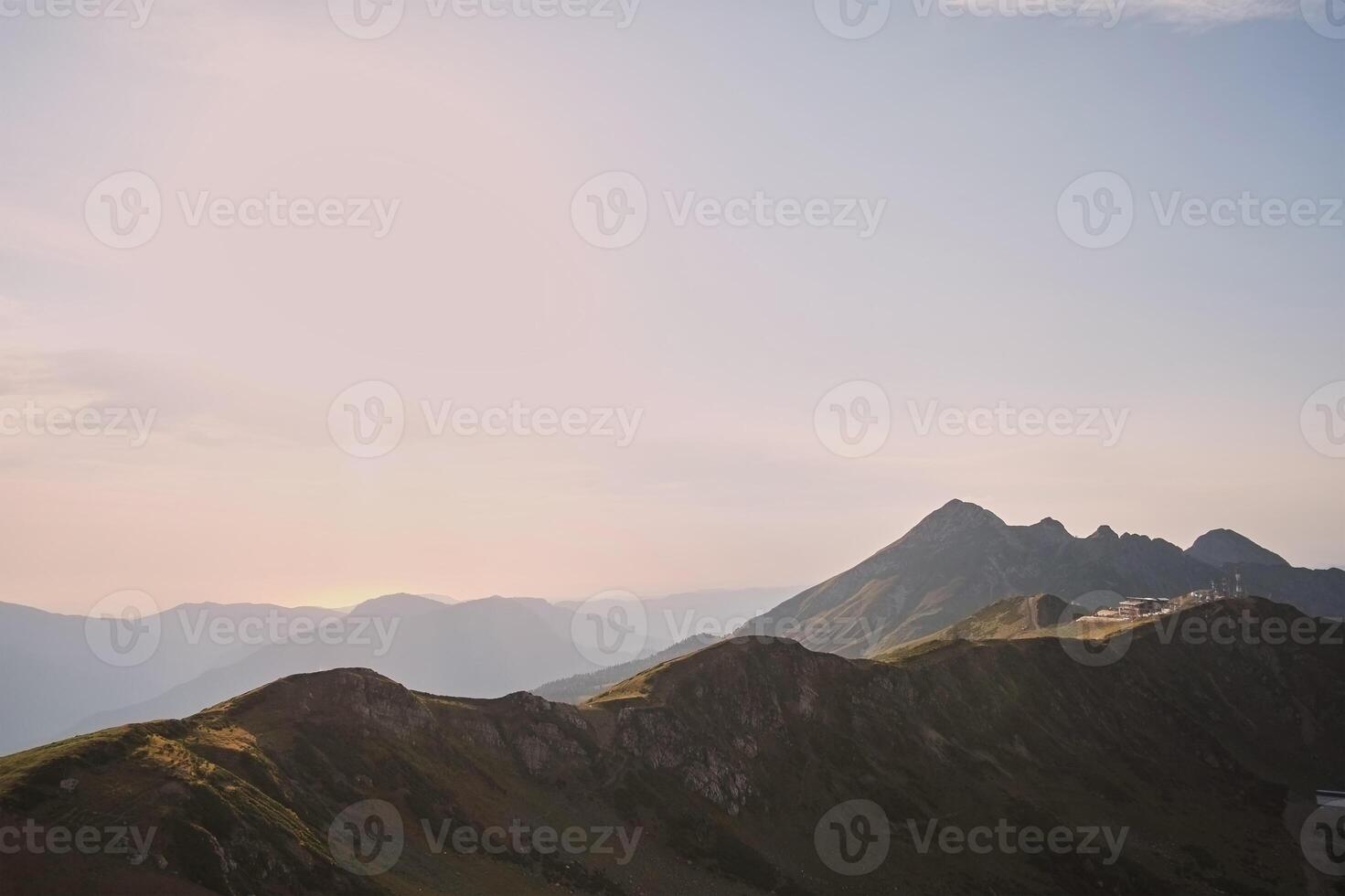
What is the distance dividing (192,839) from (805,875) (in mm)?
87496

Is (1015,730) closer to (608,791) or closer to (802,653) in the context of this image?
(802,653)

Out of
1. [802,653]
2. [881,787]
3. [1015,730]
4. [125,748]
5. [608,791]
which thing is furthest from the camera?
[1015,730]

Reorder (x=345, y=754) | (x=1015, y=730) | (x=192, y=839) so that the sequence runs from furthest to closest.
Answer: (x=1015, y=730)
(x=345, y=754)
(x=192, y=839)

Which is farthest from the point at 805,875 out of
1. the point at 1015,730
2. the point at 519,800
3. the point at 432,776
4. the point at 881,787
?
the point at 1015,730

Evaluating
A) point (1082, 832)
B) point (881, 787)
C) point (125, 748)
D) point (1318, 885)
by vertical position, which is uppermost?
point (125, 748)

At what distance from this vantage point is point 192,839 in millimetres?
77375

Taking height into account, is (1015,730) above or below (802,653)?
below

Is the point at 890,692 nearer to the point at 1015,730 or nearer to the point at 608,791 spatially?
the point at 1015,730

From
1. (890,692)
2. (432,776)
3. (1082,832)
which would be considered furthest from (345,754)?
(1082,832)

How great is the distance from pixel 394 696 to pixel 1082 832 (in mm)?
123527

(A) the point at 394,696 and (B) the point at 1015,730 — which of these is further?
(B) the point at 1015,730

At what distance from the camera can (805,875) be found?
132 m

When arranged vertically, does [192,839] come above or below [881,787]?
above

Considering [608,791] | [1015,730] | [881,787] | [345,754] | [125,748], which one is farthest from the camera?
[1015,730]
